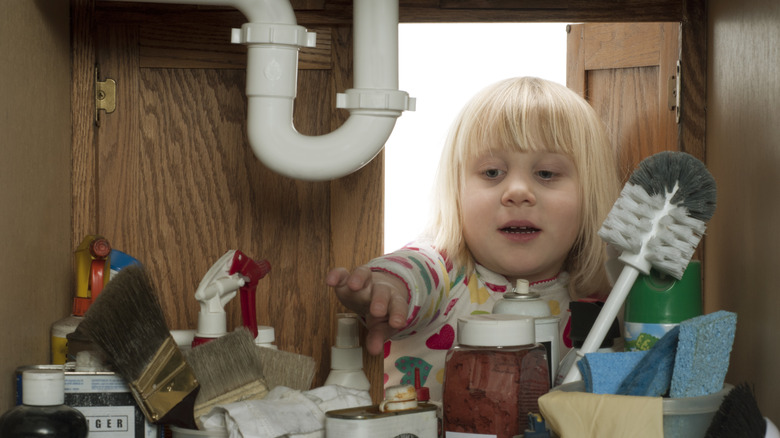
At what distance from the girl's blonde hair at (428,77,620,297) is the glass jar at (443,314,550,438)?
426 mm

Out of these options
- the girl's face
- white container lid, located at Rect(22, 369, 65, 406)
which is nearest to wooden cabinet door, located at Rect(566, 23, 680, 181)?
the girl's face

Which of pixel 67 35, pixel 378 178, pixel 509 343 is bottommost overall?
pixel 509 343

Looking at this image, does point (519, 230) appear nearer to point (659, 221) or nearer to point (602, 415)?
point (659, 221)

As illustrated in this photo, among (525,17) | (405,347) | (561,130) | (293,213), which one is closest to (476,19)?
(525,17)

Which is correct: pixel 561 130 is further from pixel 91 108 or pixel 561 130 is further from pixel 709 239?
pixel 91 108

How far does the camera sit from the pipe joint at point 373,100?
0.95 meters

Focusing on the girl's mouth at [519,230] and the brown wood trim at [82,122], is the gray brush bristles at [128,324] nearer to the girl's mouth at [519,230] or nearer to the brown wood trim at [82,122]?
the brown wood trim at [82,122]

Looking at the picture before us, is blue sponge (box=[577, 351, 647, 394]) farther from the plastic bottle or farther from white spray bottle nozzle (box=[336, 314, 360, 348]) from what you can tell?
the plastic bottle

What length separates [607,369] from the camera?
753 millimetres

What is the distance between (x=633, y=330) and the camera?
83 centimetres

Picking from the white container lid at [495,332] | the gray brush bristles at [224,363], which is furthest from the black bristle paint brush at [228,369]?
the white container lid at [495,332]

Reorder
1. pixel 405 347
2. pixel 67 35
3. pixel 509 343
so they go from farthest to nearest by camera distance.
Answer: pixel 405 347
pixel 67 35
pixel 509 343

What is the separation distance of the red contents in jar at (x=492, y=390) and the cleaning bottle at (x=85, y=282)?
401mm

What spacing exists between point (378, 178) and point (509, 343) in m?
0.42
